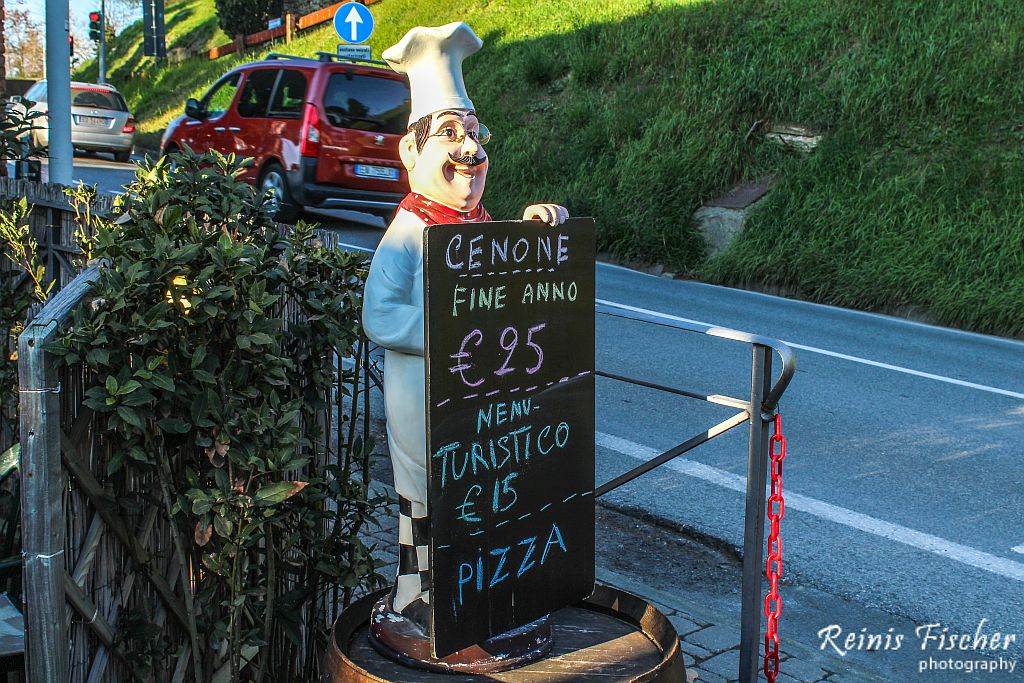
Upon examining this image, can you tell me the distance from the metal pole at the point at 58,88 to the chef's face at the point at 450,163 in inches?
266

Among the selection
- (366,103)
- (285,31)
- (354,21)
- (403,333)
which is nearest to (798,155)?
(366,103)

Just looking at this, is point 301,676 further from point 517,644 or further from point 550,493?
point 550,493

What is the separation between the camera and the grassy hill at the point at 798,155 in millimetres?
12203

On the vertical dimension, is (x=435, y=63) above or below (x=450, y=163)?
above

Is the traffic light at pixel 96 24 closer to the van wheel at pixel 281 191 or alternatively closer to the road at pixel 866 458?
the van wheel at pixel 281 191

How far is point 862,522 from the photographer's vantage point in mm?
5328

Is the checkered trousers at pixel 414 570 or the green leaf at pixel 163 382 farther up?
the green leaf at pixel 163 382

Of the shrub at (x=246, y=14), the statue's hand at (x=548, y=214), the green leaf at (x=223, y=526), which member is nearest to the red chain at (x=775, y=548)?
the statue's hand at (x=548, y=214)

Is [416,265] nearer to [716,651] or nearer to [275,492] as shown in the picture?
[275,492]

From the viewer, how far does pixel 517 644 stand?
9.30 ft

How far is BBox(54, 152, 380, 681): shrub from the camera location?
2592 millimetres

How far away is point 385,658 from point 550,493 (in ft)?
1.93

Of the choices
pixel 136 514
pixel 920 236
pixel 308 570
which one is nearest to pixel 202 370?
pixel 136 514

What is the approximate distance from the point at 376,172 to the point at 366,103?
0.78m
